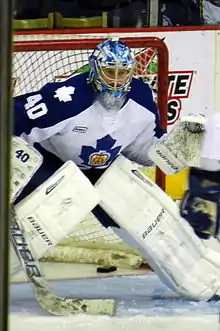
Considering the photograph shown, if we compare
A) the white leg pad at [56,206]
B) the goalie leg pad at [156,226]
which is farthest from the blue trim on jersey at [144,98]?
the white leg pad at [56,206]

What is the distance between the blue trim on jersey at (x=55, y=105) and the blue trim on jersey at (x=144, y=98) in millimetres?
169

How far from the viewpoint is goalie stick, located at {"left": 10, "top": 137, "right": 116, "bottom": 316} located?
7.54 ft

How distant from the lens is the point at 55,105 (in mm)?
2504

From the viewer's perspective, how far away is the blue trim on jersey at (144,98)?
2705 mm

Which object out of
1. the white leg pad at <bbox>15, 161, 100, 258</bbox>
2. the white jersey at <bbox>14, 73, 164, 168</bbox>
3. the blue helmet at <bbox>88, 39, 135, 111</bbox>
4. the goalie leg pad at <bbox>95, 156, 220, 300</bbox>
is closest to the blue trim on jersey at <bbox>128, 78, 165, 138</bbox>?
the white jersey at <bbox>14, 73, 164, 168</bbox>

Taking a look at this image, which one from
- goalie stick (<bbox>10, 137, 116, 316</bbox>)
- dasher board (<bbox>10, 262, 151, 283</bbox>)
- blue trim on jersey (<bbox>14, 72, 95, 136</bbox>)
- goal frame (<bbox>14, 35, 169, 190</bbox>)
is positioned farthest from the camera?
goal frame (<bbox>14, 35, 169, 190</bbox>)

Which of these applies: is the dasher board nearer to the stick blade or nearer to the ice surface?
the ice surface

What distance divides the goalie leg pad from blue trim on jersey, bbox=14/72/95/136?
0.22 m

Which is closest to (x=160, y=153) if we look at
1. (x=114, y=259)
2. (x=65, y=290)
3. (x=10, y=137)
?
(x=65, y=290)

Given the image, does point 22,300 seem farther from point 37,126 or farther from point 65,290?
point 37,126

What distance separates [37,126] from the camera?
8.12 ft

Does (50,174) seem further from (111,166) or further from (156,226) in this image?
(156,226)

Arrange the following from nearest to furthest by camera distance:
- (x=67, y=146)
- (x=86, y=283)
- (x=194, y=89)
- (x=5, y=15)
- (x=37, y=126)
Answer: (x=5, y=15) → (x=37, y=126) → (x=67, y=146) → (x=86, y=283) → (x=194, y=89)

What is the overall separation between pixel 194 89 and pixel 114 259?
78 centimetres
